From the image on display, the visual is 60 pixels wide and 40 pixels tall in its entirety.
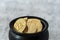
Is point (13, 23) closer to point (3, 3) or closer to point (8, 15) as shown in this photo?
point (8, 15)

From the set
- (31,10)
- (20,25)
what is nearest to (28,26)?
(20,25)

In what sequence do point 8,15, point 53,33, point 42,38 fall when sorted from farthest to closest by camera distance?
point 8,15, point 53,33, point 42,38

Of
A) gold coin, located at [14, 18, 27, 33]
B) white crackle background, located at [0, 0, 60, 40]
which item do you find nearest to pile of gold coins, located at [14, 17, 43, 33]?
gold coin, located at [14, 18, 27, 33]

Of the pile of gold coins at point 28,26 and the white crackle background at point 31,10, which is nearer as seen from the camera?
the pile of gold coins at point 28,26

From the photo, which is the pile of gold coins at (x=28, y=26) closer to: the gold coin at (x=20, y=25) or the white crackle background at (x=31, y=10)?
the gold coin at (x=20, y=25)

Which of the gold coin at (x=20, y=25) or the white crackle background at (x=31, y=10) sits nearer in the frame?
the gold coin at (x=20, y=25)

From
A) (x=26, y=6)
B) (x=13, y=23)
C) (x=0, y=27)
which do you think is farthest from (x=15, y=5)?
(x=13, y=23)

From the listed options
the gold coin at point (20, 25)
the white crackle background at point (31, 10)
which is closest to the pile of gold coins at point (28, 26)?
the gold coin at point (20, 25)

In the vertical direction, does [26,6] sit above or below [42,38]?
above
